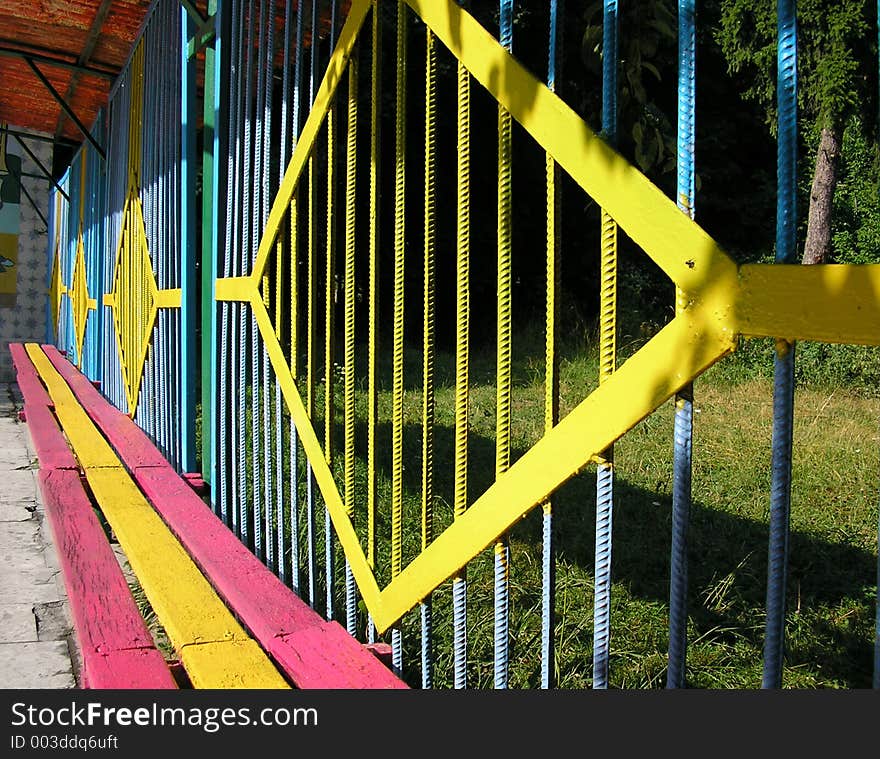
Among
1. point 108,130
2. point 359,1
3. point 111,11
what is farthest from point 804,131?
point 359,1

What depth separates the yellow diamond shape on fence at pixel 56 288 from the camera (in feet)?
42.5

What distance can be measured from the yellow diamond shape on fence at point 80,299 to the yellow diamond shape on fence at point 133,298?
2260 mm

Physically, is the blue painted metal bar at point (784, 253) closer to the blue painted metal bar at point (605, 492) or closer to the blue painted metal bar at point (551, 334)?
the blue painted metal bar at point (605, 492)

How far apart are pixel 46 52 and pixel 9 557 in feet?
12.8

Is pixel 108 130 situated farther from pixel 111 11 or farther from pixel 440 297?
pixel 440 297

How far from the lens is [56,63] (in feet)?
23.9

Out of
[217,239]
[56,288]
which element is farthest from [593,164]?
[56,288]

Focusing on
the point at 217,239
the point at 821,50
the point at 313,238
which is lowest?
the point at 313,238

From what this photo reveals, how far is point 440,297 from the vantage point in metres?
15.8

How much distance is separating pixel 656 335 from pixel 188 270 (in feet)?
11.3

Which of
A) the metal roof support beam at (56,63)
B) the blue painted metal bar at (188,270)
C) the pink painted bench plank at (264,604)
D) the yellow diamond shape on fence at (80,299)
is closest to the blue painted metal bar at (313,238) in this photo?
the pink painted bench plank at (264,604)

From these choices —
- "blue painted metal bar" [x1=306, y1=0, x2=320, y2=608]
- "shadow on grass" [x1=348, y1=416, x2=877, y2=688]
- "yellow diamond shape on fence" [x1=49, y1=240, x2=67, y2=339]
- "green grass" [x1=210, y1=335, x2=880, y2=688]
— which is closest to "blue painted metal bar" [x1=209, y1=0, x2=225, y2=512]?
"green grass" [x1=210, y1=335, x2=880, y2=688]

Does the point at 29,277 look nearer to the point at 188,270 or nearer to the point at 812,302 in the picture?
the point at 188,270

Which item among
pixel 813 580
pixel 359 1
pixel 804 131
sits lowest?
pixel 813 580
